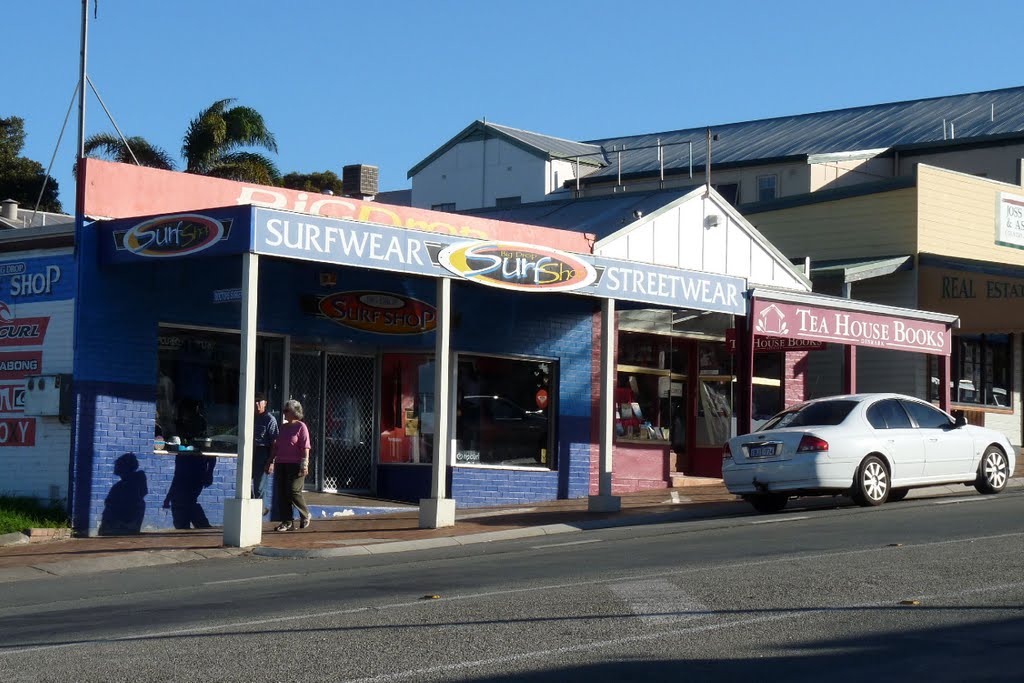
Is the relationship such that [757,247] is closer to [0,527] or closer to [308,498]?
[308,498]

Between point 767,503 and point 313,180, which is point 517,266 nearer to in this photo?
point 767,503

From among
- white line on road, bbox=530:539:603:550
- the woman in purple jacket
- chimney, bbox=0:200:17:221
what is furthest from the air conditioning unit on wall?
chimney, bbox=0:200:17:221

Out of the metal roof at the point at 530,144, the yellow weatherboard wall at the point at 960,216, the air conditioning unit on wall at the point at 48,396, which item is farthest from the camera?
the metal roof at the point at 530,144

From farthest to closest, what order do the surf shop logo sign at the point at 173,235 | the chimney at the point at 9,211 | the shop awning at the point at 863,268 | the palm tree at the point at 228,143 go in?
the palm tree at the point at 228,143
the shop awning at the point at 863,268
the chimney at the point at 9,211
the surf shop logo sign at the point at 173,235

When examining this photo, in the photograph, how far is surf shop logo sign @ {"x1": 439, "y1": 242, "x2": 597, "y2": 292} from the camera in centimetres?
1773

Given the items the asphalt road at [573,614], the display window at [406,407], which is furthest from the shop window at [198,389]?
the asphalt road at [573,614]

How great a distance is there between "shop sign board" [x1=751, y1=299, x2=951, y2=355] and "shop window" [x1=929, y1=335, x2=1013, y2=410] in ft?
16.7

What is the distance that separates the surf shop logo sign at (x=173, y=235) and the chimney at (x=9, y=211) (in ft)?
28.0

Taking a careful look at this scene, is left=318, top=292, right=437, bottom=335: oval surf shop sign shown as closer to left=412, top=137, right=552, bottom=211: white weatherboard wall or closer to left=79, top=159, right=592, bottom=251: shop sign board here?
left=79, top=159, right=592, bottom=251: shop sign board

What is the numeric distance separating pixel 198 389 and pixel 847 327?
416 inches

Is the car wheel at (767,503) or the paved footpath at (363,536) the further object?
the car wheel at (767,503)

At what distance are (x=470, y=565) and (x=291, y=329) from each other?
6.87 m

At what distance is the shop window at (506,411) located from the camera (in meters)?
21.2

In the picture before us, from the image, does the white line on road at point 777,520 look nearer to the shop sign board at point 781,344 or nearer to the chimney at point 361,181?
the shop sign board at point 781,344
